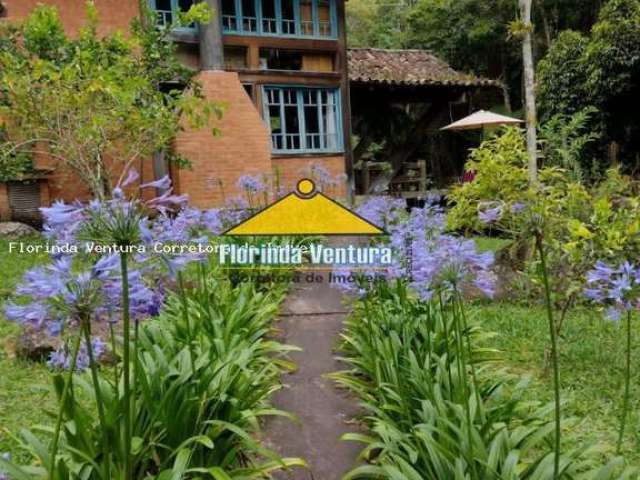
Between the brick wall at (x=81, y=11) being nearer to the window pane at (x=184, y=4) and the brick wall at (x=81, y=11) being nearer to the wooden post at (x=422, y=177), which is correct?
the window pane at (x=184, y=4)

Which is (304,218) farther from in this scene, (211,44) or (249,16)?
(249,16)

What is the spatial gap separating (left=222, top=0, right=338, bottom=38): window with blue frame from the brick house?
0.8 inches

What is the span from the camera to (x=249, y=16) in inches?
459

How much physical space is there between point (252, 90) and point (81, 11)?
327 centimetres

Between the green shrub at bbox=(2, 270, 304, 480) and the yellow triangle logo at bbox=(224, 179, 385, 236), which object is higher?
the yellow triangle logo at bbox=(224, 179, 385, 236)

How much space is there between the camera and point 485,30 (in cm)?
2105

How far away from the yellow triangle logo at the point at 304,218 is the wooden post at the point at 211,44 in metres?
6.37

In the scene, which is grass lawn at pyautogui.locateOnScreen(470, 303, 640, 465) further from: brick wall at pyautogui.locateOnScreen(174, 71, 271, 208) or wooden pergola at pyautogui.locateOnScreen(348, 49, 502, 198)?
wooden pergola at pyautogui.locateOnScreen(348, 49, 502, 198)

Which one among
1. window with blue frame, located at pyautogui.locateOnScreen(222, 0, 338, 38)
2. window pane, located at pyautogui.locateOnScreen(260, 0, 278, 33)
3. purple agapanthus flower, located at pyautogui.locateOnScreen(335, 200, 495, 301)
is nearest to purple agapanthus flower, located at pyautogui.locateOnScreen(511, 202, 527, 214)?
purple agapanthus flower, located at pyautogui.locateOnScreen(335, 200, 495, 301)

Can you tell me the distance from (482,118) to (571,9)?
11.4 m

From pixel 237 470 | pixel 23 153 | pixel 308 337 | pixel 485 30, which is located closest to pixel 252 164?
pixel 23 153

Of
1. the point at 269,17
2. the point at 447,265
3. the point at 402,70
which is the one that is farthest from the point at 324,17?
the point at 447,265

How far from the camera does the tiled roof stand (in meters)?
13.6

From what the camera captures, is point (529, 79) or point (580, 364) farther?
point (529, 79)
